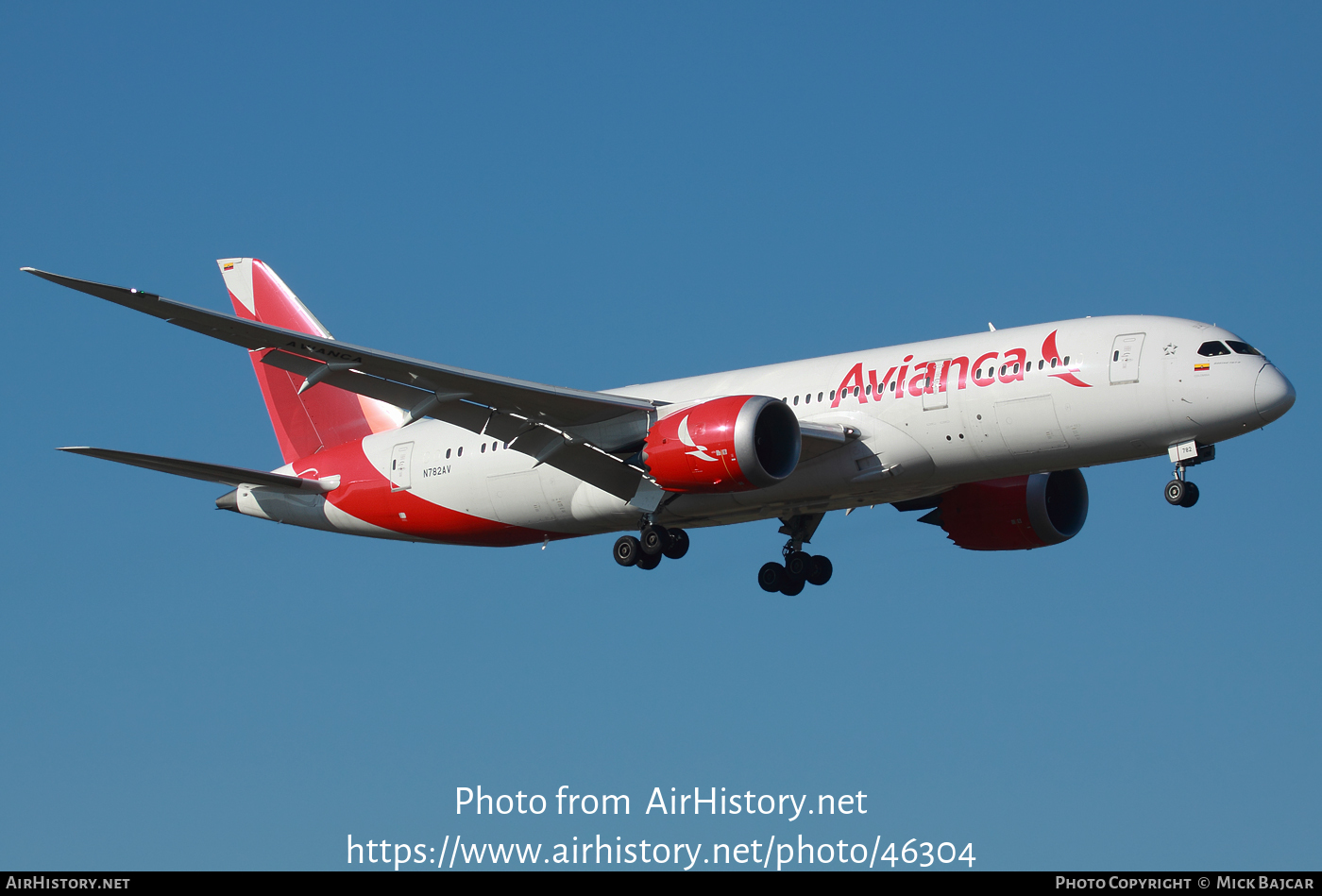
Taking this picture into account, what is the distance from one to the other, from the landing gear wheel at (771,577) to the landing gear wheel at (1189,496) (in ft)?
35.3

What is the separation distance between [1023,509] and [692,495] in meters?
8.79

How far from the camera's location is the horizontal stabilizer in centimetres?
3350

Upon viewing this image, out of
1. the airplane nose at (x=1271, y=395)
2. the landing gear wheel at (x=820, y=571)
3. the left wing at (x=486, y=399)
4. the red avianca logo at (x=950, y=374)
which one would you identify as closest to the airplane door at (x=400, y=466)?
the left wing at (x=486, y=399)

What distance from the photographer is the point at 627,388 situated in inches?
1467

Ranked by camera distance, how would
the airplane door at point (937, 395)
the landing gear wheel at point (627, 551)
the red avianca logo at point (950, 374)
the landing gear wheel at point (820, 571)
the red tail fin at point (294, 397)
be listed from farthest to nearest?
1. the red tail fin at point (294, 397)
2. the landing gear wheel at point (820, 571)
3. the landing gear wheel at point (627, 551)
4. the airplane door at point (937, 395)
5. the red avianca logo at point (950, 374)

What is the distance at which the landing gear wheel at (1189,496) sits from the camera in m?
30.2

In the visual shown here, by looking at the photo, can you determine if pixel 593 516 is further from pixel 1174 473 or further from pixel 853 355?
pixel 1174 473

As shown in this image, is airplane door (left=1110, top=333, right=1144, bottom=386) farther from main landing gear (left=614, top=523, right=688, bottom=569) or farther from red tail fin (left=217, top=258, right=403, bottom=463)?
red tail fin (left=217, top=258, right=403, bottom=463)

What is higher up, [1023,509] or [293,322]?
[293,322]

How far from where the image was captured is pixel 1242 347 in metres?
30.1

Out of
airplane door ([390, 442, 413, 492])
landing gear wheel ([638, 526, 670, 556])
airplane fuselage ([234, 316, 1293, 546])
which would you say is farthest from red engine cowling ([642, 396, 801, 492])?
airplane door ([390, 442, 413, 492])

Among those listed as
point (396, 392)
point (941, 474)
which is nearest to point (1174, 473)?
point (941, 474)

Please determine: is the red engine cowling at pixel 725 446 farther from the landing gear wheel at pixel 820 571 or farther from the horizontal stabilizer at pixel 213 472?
the horizontal stabilizer at pixel 213 472

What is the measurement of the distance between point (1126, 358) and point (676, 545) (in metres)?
10.5
